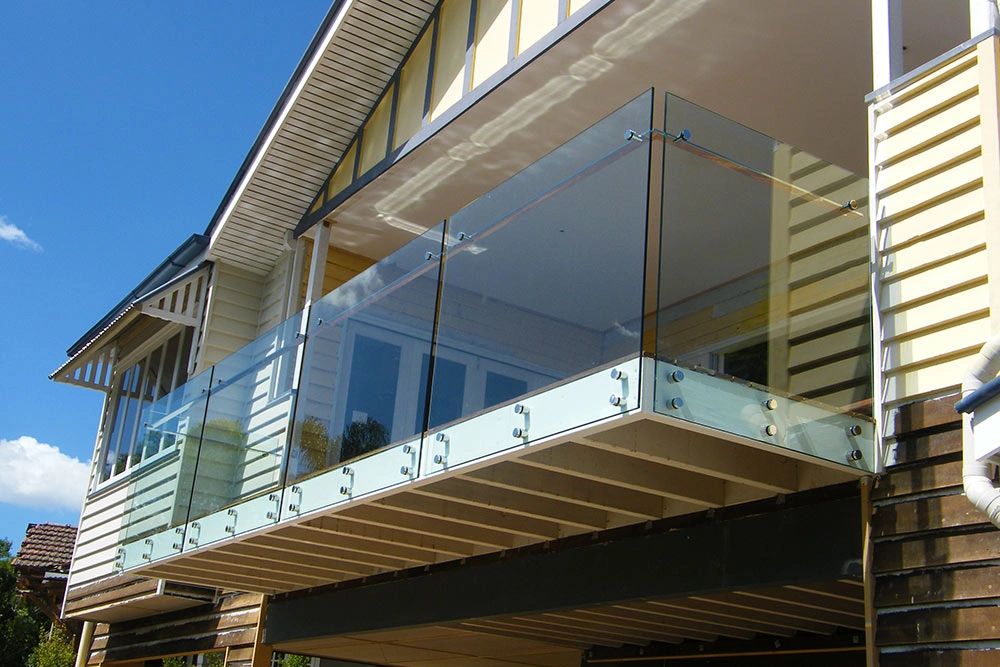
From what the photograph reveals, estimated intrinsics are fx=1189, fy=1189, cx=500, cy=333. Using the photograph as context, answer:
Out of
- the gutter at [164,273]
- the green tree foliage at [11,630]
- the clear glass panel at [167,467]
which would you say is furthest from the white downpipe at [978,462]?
the green tree foliage at [11,630]

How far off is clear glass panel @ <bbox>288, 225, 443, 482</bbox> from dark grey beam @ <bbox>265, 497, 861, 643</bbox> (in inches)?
57.2

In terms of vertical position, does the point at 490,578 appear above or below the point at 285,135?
below

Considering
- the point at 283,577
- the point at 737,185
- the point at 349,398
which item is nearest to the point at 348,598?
the point at 283,577

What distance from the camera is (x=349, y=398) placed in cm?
827

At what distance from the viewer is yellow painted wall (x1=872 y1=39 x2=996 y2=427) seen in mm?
5695

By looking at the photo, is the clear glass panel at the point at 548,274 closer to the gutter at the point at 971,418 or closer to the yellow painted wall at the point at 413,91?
the gutter at the point at 971,418

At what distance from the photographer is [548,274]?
644 centimetres

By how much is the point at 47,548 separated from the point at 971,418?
858 inches

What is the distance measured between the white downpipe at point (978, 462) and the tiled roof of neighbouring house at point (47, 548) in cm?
1960

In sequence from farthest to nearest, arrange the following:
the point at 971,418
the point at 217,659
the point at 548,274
Result: the point at 217,659 → the point at 548,274 → the point at 971,418

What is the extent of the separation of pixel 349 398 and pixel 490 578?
1.76 meters

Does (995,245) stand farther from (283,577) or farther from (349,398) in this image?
(283,577)

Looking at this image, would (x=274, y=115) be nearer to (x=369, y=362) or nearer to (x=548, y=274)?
(x=369, y=362)

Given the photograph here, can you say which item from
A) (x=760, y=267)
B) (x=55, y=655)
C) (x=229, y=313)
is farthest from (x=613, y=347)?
(x=55, y=655)
